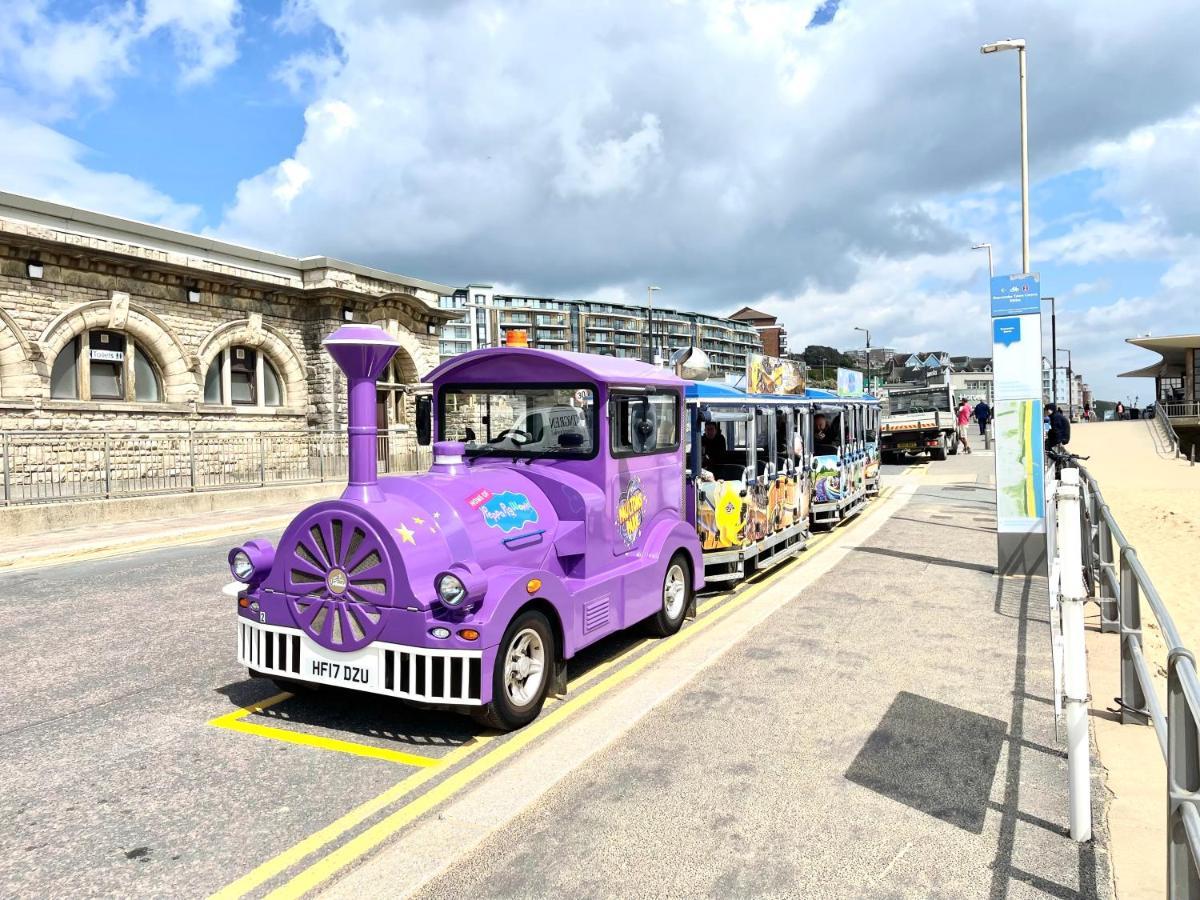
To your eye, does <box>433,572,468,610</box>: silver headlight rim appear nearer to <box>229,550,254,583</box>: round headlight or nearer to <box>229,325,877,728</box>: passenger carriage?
<box>229,325,877,728</box>: passenger carriage

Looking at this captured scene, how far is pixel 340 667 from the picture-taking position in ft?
15.8

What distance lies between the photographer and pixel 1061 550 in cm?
402

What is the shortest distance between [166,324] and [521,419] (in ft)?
64.3

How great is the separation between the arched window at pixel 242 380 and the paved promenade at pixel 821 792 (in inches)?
838

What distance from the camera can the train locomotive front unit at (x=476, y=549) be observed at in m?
4.60

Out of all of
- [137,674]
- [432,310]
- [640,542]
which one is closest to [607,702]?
[640,542]

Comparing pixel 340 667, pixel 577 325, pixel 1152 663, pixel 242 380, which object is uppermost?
pixel 577 325

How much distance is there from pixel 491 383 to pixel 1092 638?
543 centimetres

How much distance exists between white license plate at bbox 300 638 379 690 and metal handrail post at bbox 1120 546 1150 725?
14.2 ft

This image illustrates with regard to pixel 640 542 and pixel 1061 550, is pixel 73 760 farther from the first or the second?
pixel 1061 550

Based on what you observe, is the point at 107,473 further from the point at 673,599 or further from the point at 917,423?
the point at 917,423

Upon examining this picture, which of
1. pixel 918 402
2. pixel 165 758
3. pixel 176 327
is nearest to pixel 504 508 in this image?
pixel 165 758

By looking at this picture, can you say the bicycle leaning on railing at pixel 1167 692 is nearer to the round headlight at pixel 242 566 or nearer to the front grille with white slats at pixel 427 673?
the front grille with white slats at pixel 427 673

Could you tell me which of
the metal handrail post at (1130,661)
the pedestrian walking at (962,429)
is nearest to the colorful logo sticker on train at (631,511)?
the metal handrail post at (1130,661)
